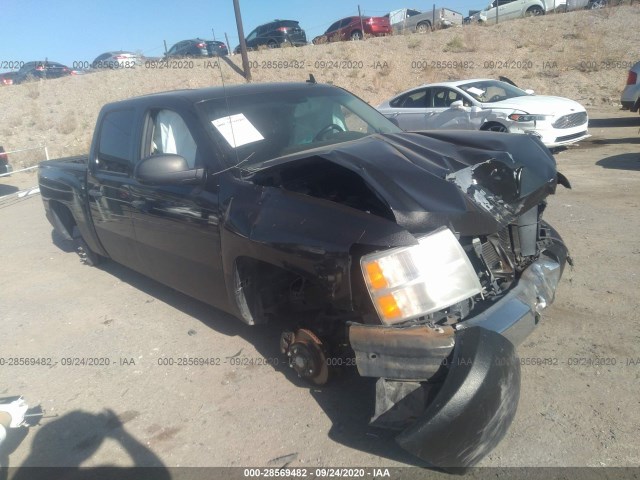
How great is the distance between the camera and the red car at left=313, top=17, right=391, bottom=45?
A: 25688mm

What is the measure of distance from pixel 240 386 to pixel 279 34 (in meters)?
24.8

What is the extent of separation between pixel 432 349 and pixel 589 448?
1038 millimetres

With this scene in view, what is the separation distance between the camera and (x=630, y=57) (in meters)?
19.9

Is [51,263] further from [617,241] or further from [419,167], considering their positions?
[617,241]

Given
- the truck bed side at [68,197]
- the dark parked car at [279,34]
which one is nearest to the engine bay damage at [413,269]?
the truck bed side at [68,197]

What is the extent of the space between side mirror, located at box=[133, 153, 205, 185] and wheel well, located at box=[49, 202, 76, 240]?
3.18 meters

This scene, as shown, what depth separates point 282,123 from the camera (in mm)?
3732

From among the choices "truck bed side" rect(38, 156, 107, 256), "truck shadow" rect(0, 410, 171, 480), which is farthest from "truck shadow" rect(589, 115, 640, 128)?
"truck shadow" rect(0, 410, 171, 480)

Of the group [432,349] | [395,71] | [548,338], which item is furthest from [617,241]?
[395,71]

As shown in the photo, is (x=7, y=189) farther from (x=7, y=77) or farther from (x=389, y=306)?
(x=7, y=77)

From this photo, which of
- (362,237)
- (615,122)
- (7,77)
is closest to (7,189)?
(362,237)

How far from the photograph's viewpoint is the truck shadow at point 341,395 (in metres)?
2.72

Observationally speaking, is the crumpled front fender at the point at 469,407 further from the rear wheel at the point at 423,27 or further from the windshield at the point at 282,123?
the rear wheel at the point at 423,27

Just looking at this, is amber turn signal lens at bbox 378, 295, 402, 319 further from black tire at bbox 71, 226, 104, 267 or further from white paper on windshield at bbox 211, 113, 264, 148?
black tire at bbox 71, 226, 104, 267
